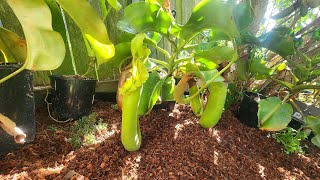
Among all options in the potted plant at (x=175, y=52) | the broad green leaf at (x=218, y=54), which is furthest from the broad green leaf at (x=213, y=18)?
the broad green leaf at (x=218, y=54)

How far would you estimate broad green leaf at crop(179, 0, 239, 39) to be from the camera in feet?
2.09

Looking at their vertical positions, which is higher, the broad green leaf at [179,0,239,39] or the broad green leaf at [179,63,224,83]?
the broad green leaf at [179,0,239,39]

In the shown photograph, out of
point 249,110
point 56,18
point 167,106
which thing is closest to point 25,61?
point 56,18

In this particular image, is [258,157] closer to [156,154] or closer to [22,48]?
[156,154]

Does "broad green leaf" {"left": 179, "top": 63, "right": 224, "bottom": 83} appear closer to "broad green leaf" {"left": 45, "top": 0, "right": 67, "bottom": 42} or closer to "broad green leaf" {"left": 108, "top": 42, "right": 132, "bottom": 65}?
"broad green leaf" {"left": 108, "top": 42, "right": 132, "bottom": 65}

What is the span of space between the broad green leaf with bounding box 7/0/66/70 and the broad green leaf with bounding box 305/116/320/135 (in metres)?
1.14

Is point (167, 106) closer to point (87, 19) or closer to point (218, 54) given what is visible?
point (218, 54)

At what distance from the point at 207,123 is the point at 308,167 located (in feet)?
1.74

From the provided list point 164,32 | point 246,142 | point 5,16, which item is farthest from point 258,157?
point 5,16

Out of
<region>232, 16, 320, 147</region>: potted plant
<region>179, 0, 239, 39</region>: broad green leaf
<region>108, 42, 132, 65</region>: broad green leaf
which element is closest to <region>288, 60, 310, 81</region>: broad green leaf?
<region>232, 16, 320, 147</region>: potted plant

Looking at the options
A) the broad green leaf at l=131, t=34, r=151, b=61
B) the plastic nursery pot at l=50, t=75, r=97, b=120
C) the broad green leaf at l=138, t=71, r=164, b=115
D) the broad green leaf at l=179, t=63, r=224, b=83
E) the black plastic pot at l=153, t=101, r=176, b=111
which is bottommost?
the black plastic pot at l=153, t=101, r=176, b=111

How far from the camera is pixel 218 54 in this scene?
0.81 meters

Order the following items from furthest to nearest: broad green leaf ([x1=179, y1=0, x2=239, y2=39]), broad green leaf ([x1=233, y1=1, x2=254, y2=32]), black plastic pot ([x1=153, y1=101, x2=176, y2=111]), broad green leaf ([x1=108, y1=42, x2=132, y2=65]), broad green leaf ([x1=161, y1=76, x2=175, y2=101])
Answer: black plastic pot ([x1=153, y1=101, x2=176, y2=111]) < broad green leaf ([x1=161, y1=76, x2=175, y2=101]) < broad green leaf ([x1=108, y1=42, x2=132, y2=65]) < broad green leaf ([x1=233, y1=1, x2=254, y2=32]) < broad green leaf ([x1=179, y1=0, x2=239, y2=39])

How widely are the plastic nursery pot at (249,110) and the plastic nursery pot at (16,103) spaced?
1.09 metres
